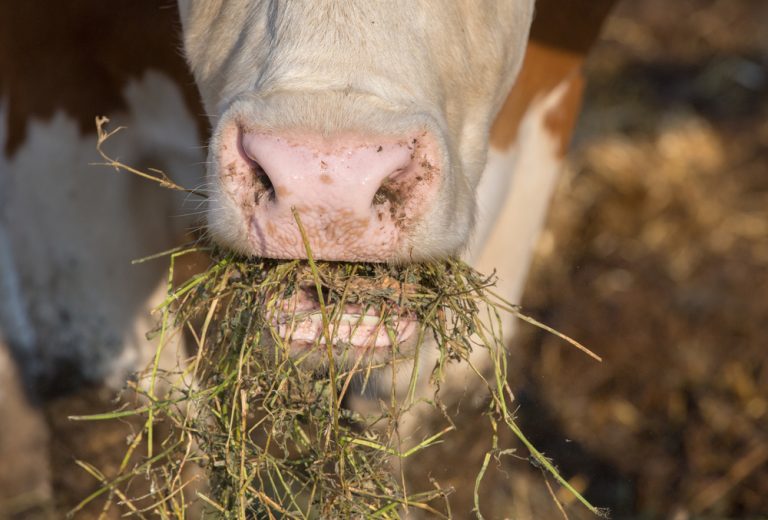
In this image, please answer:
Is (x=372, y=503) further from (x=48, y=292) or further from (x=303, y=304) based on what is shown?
(x=48, y=292)

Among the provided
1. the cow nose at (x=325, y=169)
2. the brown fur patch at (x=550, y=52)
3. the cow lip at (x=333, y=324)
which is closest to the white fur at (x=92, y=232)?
the brown fur patch at (x=550, y=52)

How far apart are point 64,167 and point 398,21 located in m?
1.46

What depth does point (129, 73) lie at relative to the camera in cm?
306

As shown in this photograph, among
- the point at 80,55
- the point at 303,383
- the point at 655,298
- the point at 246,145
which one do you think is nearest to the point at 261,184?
the point at 246,145

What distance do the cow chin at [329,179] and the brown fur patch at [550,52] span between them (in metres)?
1.49

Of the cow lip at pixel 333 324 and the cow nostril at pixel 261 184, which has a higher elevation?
the cow nostril at pixel 261 184

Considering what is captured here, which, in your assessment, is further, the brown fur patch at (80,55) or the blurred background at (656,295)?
the blurred background at (656,295)

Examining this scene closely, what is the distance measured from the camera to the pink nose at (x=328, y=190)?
1.75 metres

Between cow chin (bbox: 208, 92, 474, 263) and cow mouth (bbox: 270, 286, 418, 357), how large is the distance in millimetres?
103

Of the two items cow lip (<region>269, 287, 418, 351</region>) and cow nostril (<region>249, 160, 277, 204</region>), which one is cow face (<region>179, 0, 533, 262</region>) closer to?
cow nostril (<region>249, 160, 277, 204</region>)

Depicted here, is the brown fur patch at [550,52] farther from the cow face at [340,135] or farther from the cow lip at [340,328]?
the cow lip at [340,328]

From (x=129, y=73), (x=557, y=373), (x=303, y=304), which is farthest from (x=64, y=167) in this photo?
(x=557, y=373)

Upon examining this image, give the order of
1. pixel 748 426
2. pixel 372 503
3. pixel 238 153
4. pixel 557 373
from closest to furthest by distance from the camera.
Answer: pixel 238 153
pixel 372 503
pixel 748 426
pixel 557 373

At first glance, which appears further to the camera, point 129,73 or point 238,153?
point 129,73
